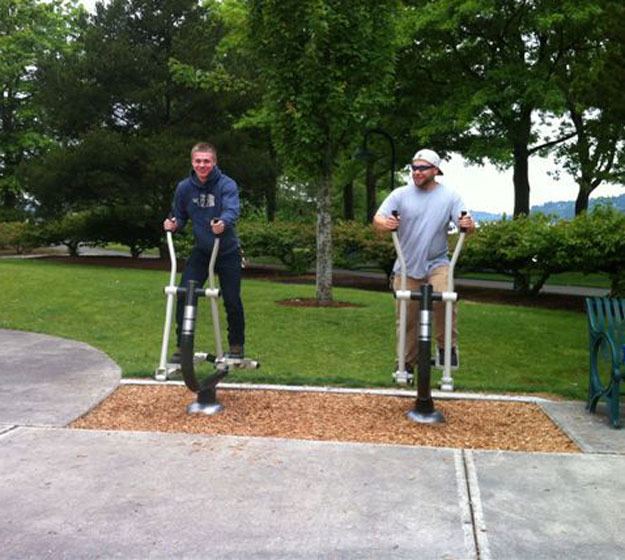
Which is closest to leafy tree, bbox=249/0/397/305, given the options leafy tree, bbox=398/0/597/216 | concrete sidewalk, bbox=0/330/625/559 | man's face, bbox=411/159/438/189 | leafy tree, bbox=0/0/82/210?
man's face, bbox=411/159/438/189

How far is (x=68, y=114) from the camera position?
24.2 meters

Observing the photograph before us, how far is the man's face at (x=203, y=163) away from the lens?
18.0ft

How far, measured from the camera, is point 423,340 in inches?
193

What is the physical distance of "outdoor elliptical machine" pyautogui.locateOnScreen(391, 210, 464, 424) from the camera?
4961 mm

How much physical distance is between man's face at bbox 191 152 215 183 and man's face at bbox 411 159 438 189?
151 cm

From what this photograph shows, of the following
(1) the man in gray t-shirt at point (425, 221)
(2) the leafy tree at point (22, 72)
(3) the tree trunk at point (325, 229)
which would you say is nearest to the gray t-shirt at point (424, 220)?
(1) the man in gray t-shirt at point (425, 221)

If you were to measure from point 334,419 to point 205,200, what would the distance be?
1.94 metres

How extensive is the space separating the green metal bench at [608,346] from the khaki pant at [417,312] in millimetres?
1037

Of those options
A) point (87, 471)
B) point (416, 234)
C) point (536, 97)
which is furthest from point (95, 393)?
point (536, 97)

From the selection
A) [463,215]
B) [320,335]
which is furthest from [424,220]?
[320,335]

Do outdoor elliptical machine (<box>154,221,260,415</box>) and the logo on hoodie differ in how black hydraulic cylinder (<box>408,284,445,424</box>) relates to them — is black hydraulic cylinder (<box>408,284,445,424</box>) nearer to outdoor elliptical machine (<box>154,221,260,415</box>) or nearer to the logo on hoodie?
outdoor elliptical machine (<box>154,221,260,415</box>)

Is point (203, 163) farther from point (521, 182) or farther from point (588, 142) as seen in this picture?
point (588, 142)

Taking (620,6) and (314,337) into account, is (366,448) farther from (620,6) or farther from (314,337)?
(620,6)

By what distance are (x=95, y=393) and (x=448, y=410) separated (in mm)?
2780
